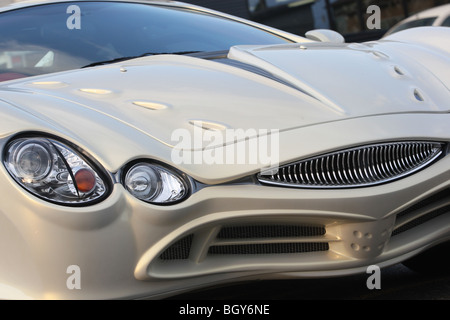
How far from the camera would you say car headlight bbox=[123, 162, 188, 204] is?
2.32 m

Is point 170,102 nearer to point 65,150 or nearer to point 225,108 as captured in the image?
point 225,108

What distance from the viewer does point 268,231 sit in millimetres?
2537

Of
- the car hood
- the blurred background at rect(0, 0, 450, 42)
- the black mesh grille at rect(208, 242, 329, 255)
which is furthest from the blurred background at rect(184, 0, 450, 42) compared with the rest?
the black mesh grille at rect(208, 242, 329, 255)

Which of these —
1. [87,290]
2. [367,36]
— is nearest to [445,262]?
[87,290]

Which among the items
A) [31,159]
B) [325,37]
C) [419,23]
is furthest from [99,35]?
[419,23]

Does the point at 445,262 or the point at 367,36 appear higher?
the point at 367,36

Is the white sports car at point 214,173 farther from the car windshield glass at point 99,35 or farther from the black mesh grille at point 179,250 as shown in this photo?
the car windshield glass at point 99,35

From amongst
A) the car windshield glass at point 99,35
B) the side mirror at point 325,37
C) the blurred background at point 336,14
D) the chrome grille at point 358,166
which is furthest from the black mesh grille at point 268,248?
the blurred background at point 336,14

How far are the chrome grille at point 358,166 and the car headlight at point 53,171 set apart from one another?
525 mm

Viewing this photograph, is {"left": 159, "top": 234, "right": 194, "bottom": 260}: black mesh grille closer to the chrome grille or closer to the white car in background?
the chrome grille

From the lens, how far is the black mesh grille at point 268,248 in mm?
2488

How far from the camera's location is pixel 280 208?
7.93ft

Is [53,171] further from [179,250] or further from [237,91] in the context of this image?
[237,91]

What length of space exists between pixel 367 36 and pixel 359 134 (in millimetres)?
12642
